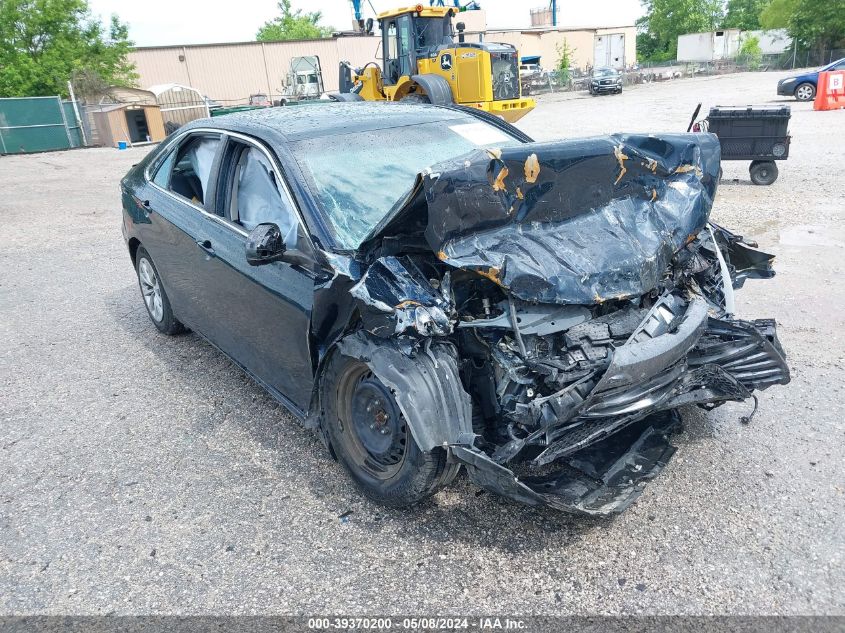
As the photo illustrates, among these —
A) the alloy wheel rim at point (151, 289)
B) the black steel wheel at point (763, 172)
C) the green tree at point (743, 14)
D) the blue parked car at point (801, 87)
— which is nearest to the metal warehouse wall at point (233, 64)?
the blue parked car at point (801, 87)

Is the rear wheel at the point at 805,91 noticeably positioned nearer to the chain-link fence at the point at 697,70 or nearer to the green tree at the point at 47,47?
the chain-link fence at the point at 697,70

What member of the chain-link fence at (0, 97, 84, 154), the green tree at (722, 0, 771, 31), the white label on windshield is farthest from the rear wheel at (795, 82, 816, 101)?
the green tree at (722, 0, 771, 31)

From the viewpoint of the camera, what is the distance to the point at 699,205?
346cm

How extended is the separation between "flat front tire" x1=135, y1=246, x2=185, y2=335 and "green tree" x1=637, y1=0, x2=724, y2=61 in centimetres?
7696

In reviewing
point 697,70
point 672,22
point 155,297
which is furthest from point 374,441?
point 672,22

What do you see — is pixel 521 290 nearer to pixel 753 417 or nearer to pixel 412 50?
pixel 753 417

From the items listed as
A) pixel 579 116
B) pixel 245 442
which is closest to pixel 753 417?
pixel 245 442

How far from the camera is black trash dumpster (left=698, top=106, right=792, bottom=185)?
9688 mm

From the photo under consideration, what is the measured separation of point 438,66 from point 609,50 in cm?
5099

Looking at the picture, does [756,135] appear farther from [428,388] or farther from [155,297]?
[428,388]

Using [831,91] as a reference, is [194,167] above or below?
above

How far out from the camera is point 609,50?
2384 inches

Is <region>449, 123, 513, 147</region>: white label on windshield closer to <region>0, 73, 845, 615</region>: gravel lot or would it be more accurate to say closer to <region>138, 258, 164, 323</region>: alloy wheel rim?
<region>0, 73, 845, 615</region>: gravel lot

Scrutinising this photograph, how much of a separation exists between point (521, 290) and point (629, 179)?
3.39 ft
